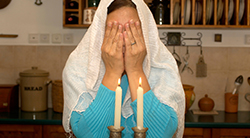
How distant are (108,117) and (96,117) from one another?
50mm

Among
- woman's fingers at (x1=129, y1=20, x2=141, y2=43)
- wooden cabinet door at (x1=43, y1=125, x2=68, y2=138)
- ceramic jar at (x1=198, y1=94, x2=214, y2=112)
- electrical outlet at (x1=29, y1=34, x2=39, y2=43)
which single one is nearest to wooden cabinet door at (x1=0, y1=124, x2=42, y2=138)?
wooden cabinet door at (x1=43, y1=125, x2=68, y2=138)

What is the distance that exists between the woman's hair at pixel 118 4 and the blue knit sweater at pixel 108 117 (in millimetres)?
331

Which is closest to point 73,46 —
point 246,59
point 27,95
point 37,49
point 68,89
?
point 37,49

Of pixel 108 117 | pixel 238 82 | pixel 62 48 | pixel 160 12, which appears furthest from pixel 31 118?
pixel 238 82

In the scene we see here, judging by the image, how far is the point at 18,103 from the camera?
7.22ft

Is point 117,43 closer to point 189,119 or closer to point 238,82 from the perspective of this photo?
point 189,119

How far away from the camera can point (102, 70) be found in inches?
40.3

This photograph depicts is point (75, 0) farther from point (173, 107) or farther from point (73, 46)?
point (173, 107)

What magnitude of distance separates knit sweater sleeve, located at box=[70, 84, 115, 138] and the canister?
3.91 feet

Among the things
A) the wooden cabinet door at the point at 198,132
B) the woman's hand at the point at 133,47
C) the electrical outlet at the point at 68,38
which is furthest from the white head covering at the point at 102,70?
the electrical outlet at the point at 68,38

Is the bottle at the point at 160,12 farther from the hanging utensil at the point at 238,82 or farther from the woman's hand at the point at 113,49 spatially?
the woman's hand at the point at 113,49

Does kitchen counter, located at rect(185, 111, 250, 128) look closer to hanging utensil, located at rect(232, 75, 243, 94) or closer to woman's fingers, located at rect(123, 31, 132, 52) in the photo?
hanging utensil, located at rect(232, 75, 243, 94)

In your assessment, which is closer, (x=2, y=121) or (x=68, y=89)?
(x=68, y=89)

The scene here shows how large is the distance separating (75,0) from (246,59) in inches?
65.7
